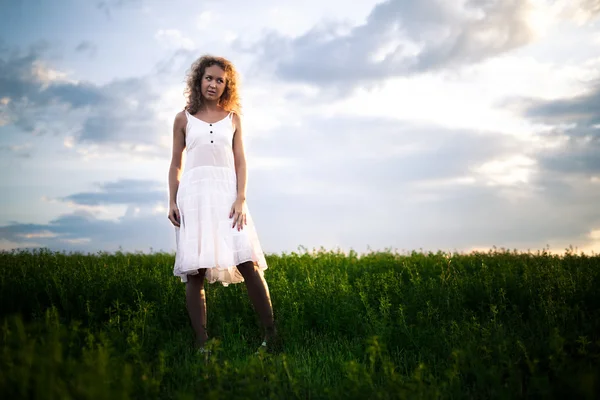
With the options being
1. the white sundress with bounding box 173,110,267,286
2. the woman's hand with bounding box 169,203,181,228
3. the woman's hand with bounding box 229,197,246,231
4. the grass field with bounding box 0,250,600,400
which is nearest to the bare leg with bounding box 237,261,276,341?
the white sundress with bounding box 173,110,267,286

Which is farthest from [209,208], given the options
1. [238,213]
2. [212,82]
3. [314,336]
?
[314,336]

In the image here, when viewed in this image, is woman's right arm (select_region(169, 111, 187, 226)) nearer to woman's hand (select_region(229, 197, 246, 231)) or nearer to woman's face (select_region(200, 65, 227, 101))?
woman's face (select_region(200, 65, 227, 101))

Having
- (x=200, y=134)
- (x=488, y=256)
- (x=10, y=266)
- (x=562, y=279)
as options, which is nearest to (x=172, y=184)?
(x=200, y=134)

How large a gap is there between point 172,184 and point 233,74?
1.40 meters

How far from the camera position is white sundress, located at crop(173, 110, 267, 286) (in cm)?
538

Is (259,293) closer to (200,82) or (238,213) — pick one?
(238,213)

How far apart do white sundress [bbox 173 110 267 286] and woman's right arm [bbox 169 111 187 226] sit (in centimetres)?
12

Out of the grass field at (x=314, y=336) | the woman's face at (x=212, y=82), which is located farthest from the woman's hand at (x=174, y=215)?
the woman's face at (x=212, y=82)

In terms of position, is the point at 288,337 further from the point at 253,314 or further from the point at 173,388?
the point at 173,388

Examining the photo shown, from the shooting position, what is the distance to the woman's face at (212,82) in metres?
5.70

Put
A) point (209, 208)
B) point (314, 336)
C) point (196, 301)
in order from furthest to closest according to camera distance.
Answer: point (314, 336) < point (196, 301) < point (209, 208)

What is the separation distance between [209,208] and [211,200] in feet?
0.28

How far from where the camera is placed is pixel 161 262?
32.3 ft

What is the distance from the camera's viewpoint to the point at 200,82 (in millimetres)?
5875
